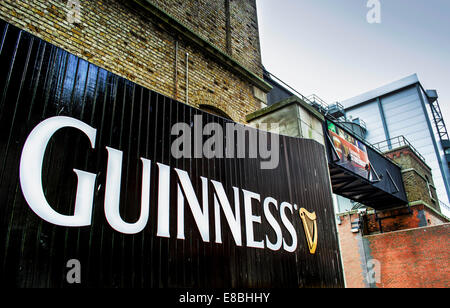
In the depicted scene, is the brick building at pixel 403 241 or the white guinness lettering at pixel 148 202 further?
the brick building at pixel 403 241

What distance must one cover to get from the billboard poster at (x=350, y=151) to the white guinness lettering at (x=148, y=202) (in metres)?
6.02

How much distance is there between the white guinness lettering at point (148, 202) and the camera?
320cm

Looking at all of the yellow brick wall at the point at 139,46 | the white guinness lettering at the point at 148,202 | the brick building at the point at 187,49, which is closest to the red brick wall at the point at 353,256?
the brick building at the point at 187,49

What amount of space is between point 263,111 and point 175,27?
3118 millimetres

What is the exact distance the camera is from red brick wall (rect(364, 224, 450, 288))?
1430cm

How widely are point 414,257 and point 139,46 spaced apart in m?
15.2

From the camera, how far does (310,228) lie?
6.71 m

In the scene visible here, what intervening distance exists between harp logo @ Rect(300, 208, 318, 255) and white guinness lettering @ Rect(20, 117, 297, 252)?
478 millimetres

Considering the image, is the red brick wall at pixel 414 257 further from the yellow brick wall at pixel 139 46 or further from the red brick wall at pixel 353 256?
the yellow brick wall at pixel 139 46

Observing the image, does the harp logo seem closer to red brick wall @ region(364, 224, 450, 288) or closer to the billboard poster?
the billboard poster

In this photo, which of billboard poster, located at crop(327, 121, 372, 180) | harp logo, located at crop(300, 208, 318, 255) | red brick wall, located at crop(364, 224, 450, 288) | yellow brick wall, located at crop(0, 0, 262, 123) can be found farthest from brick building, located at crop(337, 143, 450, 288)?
yellow brick wall, located at crop(0, 0, 262, 123)

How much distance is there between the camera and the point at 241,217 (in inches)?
209
